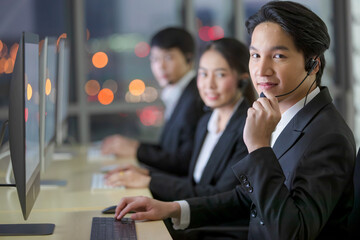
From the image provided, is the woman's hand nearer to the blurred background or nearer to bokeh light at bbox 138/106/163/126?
the blurred background

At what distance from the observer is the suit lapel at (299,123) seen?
149 centimetres

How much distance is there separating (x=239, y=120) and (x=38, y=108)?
0.92 meters

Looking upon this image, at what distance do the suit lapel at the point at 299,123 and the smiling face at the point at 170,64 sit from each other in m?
1.95

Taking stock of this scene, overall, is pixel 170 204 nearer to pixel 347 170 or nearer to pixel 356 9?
pixel 347 170

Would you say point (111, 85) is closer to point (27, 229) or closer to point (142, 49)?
point (142, 49)

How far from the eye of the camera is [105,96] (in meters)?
4.90

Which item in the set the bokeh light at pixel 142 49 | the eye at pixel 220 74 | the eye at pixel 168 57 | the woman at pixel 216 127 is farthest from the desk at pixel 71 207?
the bokeh light at pixel 142 49

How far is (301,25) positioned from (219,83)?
923 mm

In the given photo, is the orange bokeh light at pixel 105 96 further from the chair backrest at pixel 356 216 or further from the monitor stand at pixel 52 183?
the chair backrest at pixel 356 216

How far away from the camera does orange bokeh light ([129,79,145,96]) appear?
5.00 meters

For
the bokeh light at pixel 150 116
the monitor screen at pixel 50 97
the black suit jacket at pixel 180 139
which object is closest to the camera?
the monitor screen at pixel 50 97

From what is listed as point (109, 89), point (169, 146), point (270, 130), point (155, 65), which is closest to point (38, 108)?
point (270, 130)

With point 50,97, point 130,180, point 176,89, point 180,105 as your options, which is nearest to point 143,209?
point 130,180

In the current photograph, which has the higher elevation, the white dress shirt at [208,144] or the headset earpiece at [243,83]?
the headset earpiece at [243,83]
